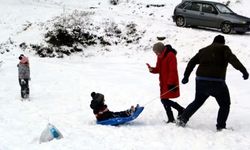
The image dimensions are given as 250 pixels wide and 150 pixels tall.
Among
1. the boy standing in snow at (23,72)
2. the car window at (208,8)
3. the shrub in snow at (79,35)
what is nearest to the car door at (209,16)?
the car window at (208,8)

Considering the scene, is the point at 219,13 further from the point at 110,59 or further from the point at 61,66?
the point at 61,66

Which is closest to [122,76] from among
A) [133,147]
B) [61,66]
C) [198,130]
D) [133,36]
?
[61,66]

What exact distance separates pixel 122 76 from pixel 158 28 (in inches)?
275

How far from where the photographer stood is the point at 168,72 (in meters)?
8.62

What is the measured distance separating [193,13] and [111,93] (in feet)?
37.2

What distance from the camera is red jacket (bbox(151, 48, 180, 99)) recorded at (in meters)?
8.57

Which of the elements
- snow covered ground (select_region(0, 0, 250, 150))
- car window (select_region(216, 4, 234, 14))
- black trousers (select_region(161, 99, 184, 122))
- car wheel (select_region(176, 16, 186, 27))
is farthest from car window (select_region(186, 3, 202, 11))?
black trousers (select_region(161, 99, 184, 122))

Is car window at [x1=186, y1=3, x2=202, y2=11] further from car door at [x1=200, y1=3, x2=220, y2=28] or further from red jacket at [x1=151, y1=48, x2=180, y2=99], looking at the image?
red jacket at [x1=151, y1=48, x2=180, y2=99]

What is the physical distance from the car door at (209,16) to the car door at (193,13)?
8.8 inches

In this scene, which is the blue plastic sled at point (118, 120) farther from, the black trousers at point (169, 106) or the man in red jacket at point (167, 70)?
the man in red jacket at point (167, 70)

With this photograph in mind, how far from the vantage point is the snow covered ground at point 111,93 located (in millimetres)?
7664

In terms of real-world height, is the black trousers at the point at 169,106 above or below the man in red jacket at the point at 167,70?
below

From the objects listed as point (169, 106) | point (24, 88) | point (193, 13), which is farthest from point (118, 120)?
point (193, 13)

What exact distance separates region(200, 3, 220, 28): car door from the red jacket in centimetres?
1364
